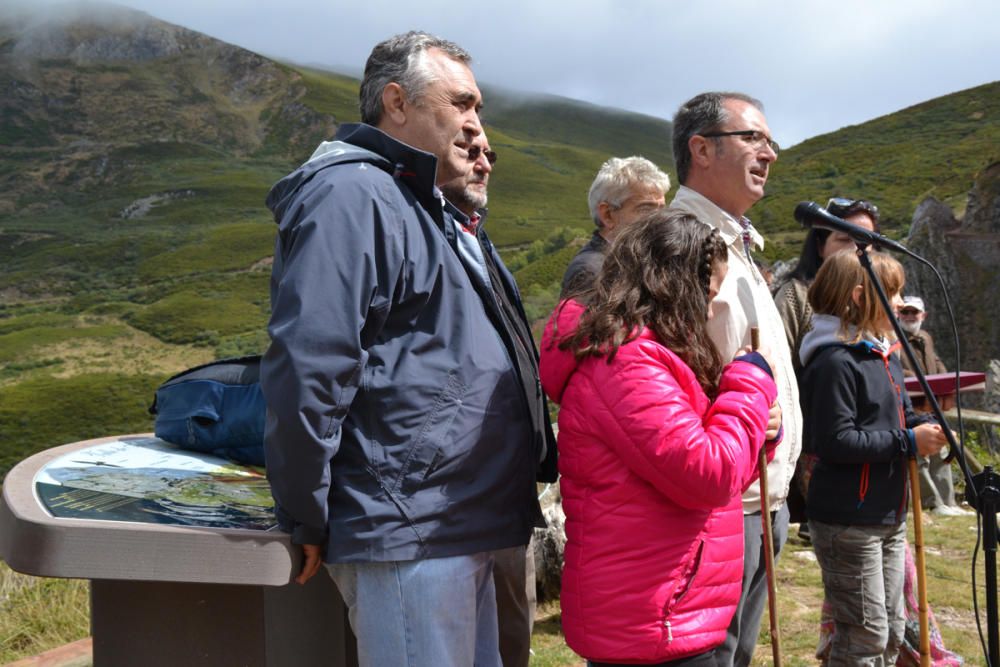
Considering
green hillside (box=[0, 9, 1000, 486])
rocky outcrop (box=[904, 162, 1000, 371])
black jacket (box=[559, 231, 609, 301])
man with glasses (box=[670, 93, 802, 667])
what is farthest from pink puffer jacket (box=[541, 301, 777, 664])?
green hillside (box=[0, 9, 1000, 486])

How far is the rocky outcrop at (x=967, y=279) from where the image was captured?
11430 millimetres

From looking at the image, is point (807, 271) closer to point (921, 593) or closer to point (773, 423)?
point (921, 593)

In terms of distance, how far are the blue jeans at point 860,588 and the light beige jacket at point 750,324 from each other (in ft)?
1.75

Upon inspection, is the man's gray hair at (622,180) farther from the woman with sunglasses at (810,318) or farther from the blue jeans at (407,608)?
the blue jeans at (407,608)

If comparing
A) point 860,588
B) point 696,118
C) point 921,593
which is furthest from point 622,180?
point 921,593

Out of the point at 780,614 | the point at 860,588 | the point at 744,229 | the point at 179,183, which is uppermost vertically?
the point at 179,183

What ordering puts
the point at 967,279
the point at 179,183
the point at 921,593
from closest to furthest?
the point at 921,593
the point at 967,279
the point at 179,183

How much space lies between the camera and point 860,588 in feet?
9.57

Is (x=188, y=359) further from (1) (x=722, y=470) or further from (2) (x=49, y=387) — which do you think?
(1) (x=722, y=470)

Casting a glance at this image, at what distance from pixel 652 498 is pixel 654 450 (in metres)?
0.14

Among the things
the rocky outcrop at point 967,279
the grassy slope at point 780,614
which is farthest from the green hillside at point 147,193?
the grassy slope at point 780,614

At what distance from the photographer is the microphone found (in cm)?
239

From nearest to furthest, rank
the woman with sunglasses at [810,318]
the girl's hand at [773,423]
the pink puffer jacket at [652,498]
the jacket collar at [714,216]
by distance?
the pink puffer jacket at [652,498], the girl's hand at [773,423], the jacket collar at [714,216], the woman with sunglasses at [810,318]

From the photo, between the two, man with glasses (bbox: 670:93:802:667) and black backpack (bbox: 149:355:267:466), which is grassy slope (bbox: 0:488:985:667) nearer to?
man with glasses (bbox: 670:93:802:667)
